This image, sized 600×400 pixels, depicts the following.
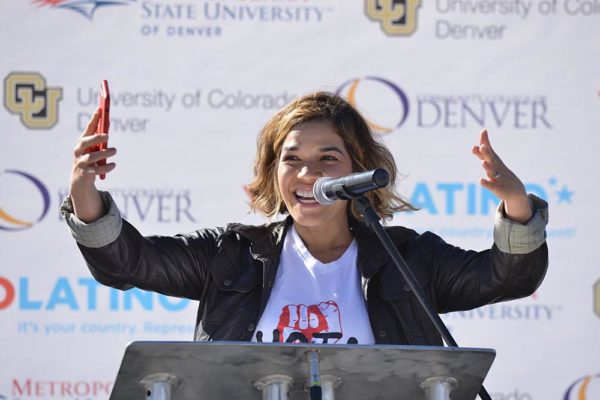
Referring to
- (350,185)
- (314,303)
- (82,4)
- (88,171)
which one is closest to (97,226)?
(88,171)

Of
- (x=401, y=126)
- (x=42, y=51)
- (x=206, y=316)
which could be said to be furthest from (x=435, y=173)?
(x=206, y=316)

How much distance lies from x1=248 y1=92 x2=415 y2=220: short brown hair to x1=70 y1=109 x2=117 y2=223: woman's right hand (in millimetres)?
622

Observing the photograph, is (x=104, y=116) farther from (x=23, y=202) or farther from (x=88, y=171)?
(x=23, y=202)

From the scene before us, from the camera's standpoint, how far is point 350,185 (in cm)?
258

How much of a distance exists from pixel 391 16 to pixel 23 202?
5.72 ft

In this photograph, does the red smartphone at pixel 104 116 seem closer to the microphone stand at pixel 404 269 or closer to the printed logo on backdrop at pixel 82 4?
the microphone stand at pixel 404 269

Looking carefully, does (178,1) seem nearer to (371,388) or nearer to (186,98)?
(186,98)

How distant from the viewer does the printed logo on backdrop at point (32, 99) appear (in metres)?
4.88

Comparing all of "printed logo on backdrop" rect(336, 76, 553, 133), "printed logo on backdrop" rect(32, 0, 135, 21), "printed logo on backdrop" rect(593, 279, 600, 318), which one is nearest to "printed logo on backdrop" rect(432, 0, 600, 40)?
"printed logo on backdrop" rect(336, 76, 553, 133)

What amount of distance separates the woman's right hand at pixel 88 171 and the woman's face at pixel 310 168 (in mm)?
519

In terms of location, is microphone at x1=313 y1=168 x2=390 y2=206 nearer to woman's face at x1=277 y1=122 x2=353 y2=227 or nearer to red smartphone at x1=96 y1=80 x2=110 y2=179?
woman's face at x1=277 y1=122 x2=353 y2=227

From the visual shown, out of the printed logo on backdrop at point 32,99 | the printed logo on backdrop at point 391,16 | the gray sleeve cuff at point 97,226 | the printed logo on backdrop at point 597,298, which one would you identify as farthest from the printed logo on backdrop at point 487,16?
the gray sleeve cuff at point 97,226

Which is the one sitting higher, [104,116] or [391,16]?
[391,16]

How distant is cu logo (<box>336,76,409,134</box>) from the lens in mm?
4973
